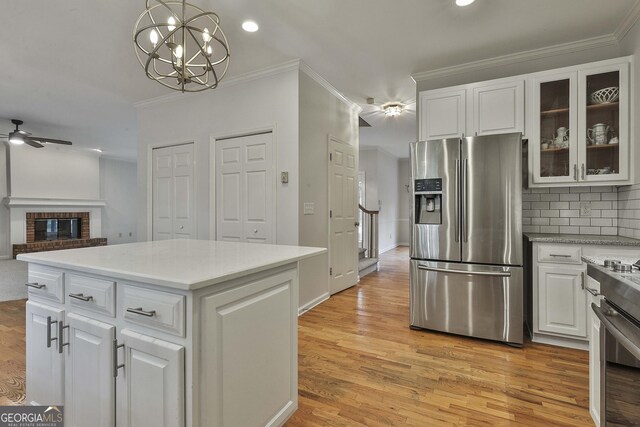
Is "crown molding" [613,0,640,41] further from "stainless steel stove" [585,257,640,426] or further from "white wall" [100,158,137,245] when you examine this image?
"white wall" [100,158,137,245]

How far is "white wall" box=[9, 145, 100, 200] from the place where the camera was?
7230mm

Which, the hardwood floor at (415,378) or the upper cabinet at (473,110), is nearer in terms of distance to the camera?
the hardwood floor at (415,378)

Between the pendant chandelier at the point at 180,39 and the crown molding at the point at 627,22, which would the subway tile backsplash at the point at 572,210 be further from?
the pendant chandelier at the point at 180,39

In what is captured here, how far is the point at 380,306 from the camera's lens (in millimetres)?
3693

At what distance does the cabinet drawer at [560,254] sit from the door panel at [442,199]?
2.13 ft

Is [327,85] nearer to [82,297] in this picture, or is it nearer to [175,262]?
[175,262]

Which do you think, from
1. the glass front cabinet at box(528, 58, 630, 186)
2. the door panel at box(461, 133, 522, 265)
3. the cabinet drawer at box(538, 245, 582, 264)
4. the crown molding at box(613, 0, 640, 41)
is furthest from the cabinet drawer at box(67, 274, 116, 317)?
the crown molding at box(613, 0, 640, 41)

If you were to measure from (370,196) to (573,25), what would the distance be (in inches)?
220

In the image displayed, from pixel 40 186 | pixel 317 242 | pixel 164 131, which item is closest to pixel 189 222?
pixel 164 131

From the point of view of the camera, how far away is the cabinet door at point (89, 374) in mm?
1290

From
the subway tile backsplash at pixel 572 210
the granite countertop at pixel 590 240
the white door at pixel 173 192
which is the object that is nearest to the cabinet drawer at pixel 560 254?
the granite countertop at pixel 590 240

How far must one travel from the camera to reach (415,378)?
212cm

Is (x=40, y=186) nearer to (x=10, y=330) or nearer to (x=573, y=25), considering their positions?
(x=10, y=330)

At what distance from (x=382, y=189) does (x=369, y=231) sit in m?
2.13
